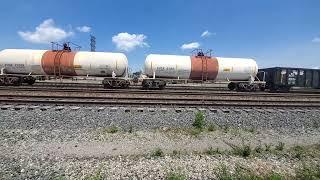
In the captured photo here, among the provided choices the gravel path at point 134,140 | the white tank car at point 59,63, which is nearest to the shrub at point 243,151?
the gravel path at point 134,140

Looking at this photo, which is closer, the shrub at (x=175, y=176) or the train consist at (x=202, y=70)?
the shrub at (x=175, y=176)

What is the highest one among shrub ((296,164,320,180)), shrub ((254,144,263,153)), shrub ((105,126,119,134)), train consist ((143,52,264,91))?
train consist ((143,52,264,91))

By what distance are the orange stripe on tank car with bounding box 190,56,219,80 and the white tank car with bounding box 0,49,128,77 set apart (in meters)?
5.52

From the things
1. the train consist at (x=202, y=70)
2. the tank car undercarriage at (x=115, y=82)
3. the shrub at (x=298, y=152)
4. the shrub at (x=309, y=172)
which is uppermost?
the train consist at (x=202, y=70)

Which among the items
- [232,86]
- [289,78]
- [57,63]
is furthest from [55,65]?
[289,78]

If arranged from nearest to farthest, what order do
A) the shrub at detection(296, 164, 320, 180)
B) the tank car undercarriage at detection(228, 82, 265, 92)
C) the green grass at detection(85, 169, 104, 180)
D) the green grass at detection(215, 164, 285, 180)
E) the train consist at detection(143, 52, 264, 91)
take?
the green grass at detection(85, 169, 104, 180) < the green grass at detection(215, 164, 285, 180) < the shrub at detection(296, 164, 320, 180) < the train consist at detection(143, 52, 264, 91) < the tank car undercarriage at detection(228, 82, 265, 92)

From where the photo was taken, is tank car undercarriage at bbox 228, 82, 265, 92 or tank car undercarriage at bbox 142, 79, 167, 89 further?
tank car undercarriage at bbox 228, 82, 265, 92

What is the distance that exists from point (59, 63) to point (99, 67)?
295cm

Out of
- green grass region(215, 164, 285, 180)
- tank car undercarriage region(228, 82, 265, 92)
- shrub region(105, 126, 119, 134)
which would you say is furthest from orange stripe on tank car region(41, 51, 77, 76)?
green grass region(215, 164, 285, 180)

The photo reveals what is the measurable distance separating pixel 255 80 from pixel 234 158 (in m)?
20.7

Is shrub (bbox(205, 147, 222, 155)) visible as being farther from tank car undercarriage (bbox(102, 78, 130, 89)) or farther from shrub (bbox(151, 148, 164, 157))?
tank car undercarriage (bbox(102, 78, 130, 89))

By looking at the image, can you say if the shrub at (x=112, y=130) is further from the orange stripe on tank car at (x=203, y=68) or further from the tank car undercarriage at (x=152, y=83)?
the orange stripe on tank car at (x=203, y=68)

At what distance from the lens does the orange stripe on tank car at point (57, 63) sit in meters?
21.6

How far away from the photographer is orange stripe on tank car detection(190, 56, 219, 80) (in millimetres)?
22906
